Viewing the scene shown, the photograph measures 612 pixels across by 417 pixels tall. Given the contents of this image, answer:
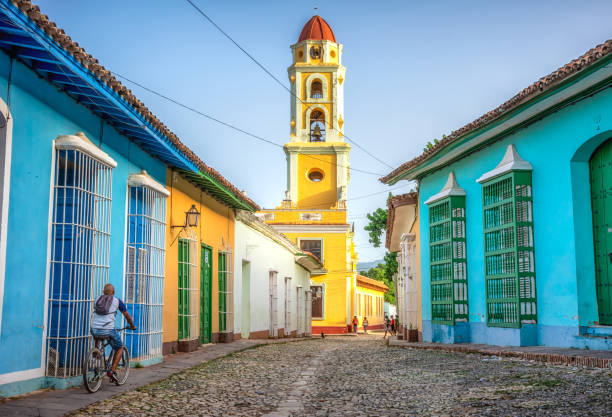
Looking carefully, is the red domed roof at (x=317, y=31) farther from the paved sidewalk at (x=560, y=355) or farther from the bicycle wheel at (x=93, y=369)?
the bicycle wheel at (x=93, y=369)

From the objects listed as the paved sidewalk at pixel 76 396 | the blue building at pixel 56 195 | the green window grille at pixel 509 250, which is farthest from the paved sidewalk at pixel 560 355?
the blue building at pixel 56 195

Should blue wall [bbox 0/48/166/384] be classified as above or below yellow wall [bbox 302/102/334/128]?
below

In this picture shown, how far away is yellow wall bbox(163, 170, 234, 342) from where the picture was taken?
12211mm

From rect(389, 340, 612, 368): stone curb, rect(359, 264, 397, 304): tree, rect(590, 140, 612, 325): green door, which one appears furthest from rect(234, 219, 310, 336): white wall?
rect(359, 264, 397, 304): tree

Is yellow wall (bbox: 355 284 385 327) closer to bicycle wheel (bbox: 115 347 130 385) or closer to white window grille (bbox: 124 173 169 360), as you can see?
white window grille (bbox: 124 173 169 360)

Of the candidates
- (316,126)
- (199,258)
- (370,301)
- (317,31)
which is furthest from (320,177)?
(199,258)

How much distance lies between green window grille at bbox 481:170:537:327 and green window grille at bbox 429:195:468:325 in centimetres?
126

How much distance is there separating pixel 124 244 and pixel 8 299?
337 cm

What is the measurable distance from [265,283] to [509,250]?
11.9 metres

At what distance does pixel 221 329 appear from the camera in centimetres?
1666

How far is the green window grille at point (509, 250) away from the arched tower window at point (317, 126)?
85.9 ft

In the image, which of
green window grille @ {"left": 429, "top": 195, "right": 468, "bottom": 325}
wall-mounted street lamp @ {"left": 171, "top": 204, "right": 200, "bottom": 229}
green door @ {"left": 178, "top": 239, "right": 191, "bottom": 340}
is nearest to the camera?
wall-mounted street lamp @ {"left": 171, "top": 204, "right": 200, "bottom": 229}

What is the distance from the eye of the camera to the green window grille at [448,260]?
13.5 meters

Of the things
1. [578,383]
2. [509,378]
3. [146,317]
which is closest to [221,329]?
[146,317]
